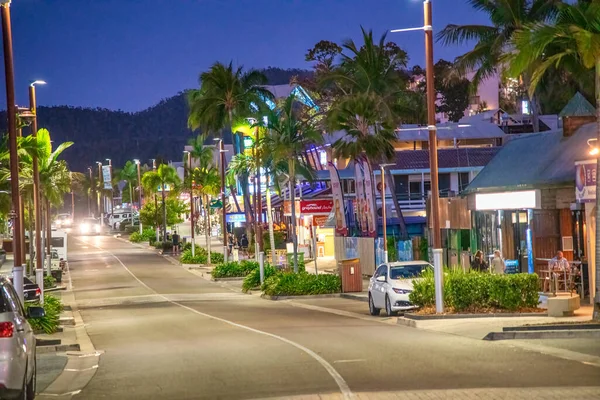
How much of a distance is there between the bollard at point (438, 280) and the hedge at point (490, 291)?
1.25 feet

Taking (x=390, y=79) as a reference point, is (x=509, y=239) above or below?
below

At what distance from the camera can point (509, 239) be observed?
114 ft

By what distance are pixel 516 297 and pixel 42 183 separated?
90.7 feet

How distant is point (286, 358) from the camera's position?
18156 mm

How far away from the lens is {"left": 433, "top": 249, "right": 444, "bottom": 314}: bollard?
84.5 feet

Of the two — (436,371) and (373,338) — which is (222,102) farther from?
(436,371)

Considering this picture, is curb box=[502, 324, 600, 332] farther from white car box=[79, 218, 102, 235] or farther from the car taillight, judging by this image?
white car box=[79, 218, 102, 235]

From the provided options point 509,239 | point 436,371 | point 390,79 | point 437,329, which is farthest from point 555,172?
point 390,79

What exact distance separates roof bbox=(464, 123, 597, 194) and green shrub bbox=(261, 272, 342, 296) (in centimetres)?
733

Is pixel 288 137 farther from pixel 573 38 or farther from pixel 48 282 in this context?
pixel 573 38

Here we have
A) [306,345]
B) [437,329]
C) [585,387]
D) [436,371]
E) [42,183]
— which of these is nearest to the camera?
[585,387]

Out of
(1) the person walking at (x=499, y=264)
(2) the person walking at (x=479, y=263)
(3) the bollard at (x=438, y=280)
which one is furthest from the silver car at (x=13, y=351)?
(2) the person walking at (x=479, y=263)

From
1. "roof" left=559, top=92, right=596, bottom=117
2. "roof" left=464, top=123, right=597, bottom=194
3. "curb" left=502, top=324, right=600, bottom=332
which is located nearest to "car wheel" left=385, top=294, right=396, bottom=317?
"roof" left=464, top=123, right=597, bottom=194

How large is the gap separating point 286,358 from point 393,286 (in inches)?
454
